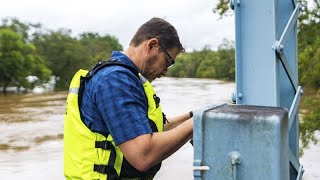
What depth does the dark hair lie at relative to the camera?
2035 millimetres

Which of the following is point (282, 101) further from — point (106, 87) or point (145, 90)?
point (106, 87)

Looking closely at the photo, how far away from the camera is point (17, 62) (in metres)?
52.4

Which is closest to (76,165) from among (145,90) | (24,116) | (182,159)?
(145,90)

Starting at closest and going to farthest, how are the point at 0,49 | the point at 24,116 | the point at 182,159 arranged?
the point at 182,159, the point at 24,116, the point at 0,49

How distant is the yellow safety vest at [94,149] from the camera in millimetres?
1929

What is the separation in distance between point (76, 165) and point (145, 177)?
32 centimetres

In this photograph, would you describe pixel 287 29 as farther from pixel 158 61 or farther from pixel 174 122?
pixel 174 122

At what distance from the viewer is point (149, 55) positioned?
6.82 feet

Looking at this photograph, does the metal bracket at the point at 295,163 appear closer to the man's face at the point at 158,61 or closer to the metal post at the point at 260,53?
the metal post at the point at 260,53

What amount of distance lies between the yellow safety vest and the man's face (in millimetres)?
151

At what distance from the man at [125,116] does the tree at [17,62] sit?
5252cm

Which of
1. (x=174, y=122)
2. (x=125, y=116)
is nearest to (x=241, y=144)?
(x=125, y=116)

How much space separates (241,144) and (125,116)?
1.60ft

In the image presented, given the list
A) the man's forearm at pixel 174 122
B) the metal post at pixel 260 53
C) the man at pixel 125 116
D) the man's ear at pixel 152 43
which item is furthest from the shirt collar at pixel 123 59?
the man's forearm at pixel 174 122
